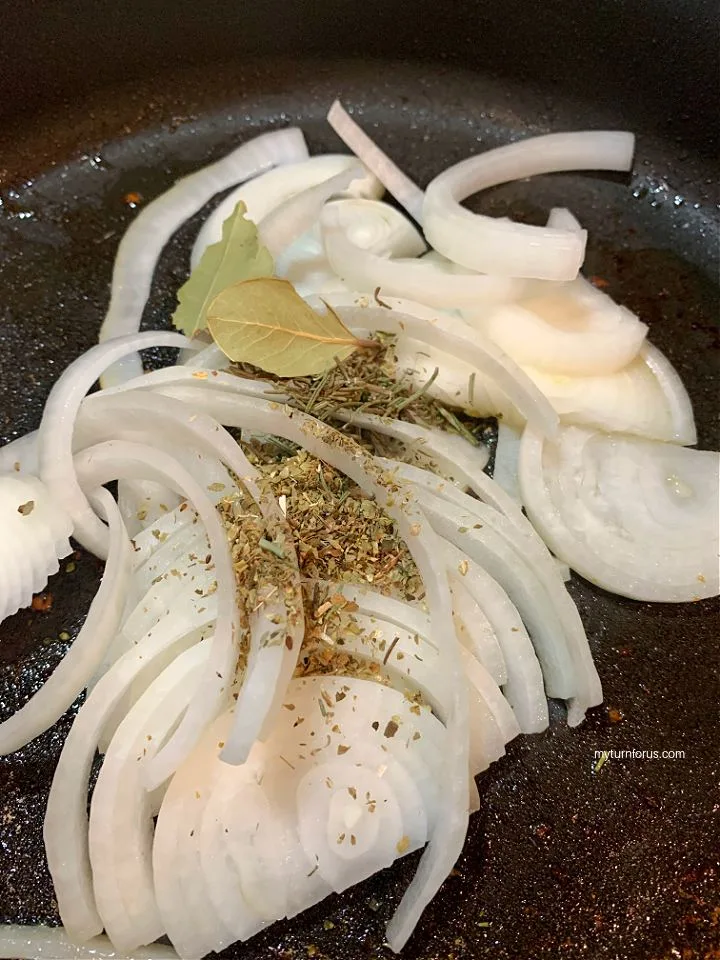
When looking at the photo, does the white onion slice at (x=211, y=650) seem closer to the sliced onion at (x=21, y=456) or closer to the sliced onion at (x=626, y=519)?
the sliced onion at (x=21, y=456)

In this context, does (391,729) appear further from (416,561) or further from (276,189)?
(276,189)

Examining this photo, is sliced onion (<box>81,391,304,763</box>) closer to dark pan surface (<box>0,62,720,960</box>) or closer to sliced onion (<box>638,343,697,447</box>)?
dark pan surface (<box>0,62,720,960</box>)

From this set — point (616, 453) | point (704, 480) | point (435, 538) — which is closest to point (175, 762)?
point (435, 538)

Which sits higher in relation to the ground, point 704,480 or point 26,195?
point 26,195

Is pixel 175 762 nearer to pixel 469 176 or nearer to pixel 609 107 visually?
pixel 469 176

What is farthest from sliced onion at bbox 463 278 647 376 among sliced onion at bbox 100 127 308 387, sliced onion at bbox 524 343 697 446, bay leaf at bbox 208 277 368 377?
sliced onion at bbox 100 127 308 387

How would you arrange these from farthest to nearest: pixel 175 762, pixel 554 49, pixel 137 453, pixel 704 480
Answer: pixel 554 49 → pixel 704 480 → pixel 137 453 → pixel 175 762
